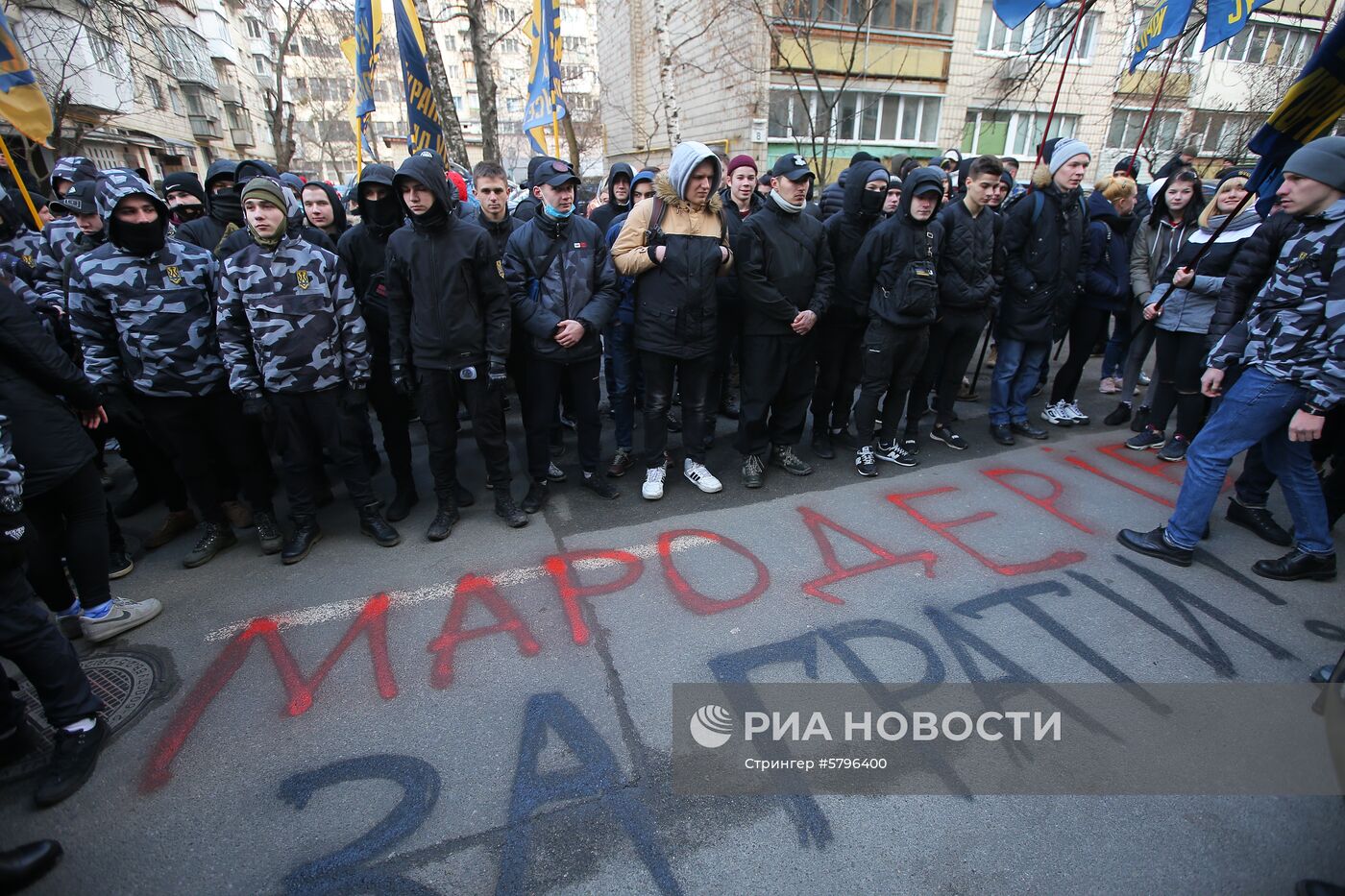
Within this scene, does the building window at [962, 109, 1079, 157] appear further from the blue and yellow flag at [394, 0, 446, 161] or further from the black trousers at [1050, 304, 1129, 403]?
the blue and yellow flag at [394, 0, 446, 161]

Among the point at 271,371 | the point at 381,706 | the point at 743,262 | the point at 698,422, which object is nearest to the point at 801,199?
the point at 743,262

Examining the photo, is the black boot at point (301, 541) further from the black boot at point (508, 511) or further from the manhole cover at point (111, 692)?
the black boot at point (508, 511)

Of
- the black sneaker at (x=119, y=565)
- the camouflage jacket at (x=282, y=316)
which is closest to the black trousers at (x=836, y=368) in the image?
the camouflage jacket at (x=282, y=316)

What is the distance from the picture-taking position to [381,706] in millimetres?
2551

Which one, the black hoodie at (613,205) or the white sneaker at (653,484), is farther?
the black hoodie at (613,205)

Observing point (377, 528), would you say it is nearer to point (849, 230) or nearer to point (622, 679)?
point (622, 679)

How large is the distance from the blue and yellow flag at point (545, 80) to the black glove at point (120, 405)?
525 cm

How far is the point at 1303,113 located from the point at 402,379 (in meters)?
5.54

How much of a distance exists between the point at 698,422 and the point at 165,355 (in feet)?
10.2

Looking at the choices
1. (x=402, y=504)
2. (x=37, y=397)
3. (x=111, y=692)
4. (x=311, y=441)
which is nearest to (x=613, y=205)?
(x=402, y=504)

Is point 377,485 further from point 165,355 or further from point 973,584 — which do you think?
point 973,584

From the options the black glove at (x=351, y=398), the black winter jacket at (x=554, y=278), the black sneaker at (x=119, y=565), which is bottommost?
the black sneaker at (x=119, y=565)

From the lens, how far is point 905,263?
4.19 metres

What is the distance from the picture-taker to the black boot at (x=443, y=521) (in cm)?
383
